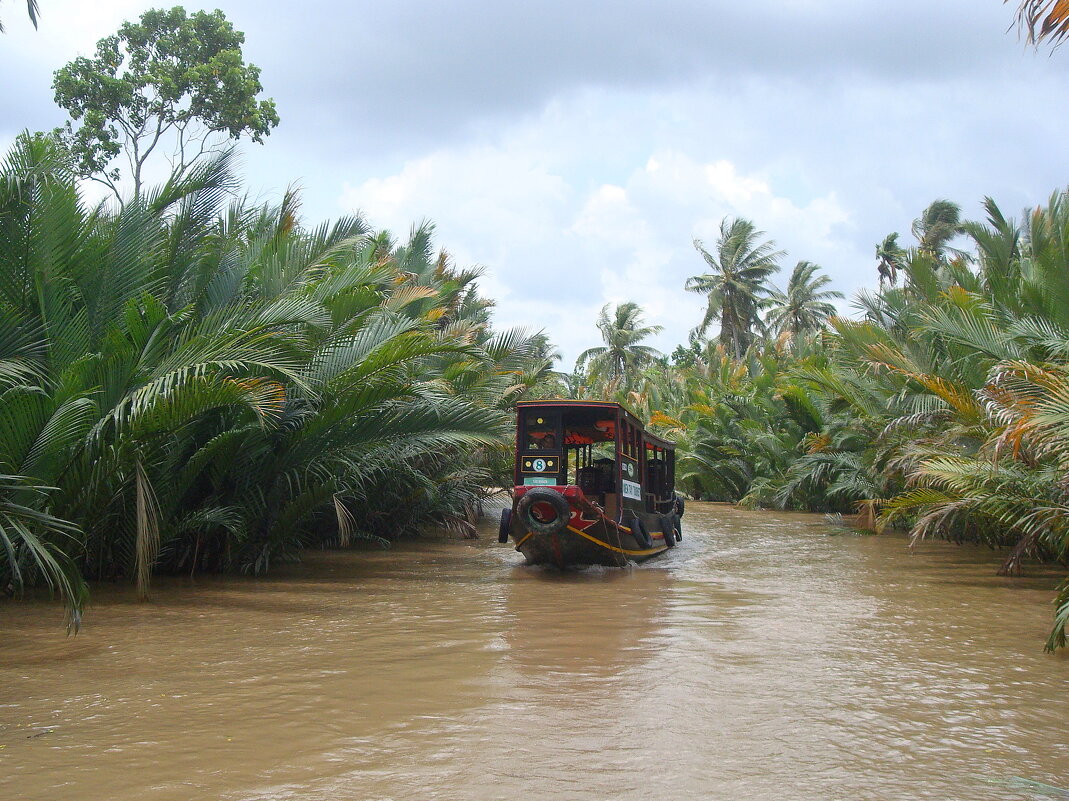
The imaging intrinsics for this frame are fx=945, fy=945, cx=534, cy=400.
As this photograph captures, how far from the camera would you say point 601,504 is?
556 inches

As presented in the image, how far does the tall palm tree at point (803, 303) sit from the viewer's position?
157 feet

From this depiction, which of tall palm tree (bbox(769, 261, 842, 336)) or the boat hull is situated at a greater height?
tall palm tree (bbox(769, 261, 842, 336))

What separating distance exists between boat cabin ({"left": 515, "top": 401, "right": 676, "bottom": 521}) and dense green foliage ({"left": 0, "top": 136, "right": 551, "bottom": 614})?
0.86m

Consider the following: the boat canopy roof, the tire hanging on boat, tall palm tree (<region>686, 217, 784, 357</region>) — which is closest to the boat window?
the boat canopy roof

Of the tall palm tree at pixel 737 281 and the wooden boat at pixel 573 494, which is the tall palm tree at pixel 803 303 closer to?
the tall palm tree at pixel 737 281

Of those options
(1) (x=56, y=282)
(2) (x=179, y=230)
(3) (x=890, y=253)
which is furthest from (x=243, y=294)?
(3) (x=890, y=253)

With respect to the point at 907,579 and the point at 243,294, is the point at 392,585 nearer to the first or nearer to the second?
the point at 243,294

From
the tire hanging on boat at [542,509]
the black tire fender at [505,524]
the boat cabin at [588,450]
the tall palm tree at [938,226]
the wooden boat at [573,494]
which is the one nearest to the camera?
the tire hanging on boat at [542,509]

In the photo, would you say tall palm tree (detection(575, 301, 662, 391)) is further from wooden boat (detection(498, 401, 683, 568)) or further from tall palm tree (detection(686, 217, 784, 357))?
wooden boat (detection(498, 401, 683, 568))

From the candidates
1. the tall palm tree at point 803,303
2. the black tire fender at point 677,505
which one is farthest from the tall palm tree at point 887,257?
the black tire fender at point 677,505

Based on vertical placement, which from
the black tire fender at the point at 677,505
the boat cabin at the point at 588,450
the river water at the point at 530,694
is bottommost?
the river water at the point at 530,694

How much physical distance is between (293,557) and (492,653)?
627cm

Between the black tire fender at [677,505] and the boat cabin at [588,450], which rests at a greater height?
the boat cabin at [588,450]

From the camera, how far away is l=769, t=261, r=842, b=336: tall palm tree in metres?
47.8
